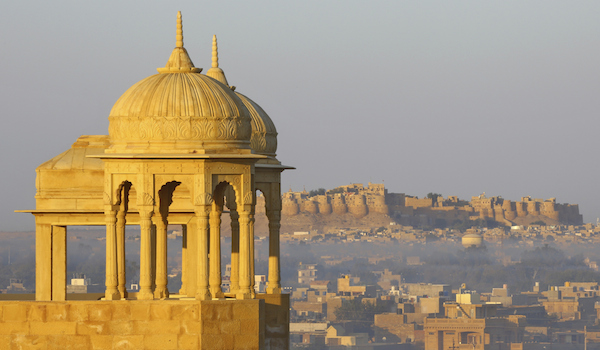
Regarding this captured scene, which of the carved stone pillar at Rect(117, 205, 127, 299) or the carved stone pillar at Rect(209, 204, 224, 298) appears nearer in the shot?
the carved stone pillar at Rect(209, 204, 224, 298)

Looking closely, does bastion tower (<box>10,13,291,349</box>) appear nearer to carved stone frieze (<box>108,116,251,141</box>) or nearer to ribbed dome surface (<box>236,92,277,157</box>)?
carved stone frieze (<box>108,116,251,141</box>)

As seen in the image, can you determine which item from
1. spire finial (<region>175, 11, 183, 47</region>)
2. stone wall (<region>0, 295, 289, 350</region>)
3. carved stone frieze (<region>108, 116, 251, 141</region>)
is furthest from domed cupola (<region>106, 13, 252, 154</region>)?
stone wall (<region>0, 295, 289, 350</region>)

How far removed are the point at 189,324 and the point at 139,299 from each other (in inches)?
46.1

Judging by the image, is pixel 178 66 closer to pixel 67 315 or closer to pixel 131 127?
pixel 131 127

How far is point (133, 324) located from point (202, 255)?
176 cm

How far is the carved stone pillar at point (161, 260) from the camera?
29844 millimetres

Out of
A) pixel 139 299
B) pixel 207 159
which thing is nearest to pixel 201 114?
pixel 207 159

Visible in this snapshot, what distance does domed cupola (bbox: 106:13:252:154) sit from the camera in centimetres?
2809

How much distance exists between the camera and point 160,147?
92.3 feet

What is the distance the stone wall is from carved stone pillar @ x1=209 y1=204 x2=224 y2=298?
0.82 m

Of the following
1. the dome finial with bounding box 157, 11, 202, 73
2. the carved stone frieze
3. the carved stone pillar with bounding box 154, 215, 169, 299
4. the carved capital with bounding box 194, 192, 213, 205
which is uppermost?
the dome finial with bounding box 157, 11, 202, 73

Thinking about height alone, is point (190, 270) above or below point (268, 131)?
below

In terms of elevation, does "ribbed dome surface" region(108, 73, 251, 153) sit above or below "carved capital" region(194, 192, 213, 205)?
above

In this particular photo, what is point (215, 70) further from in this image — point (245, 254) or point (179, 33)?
point (245, 254)
